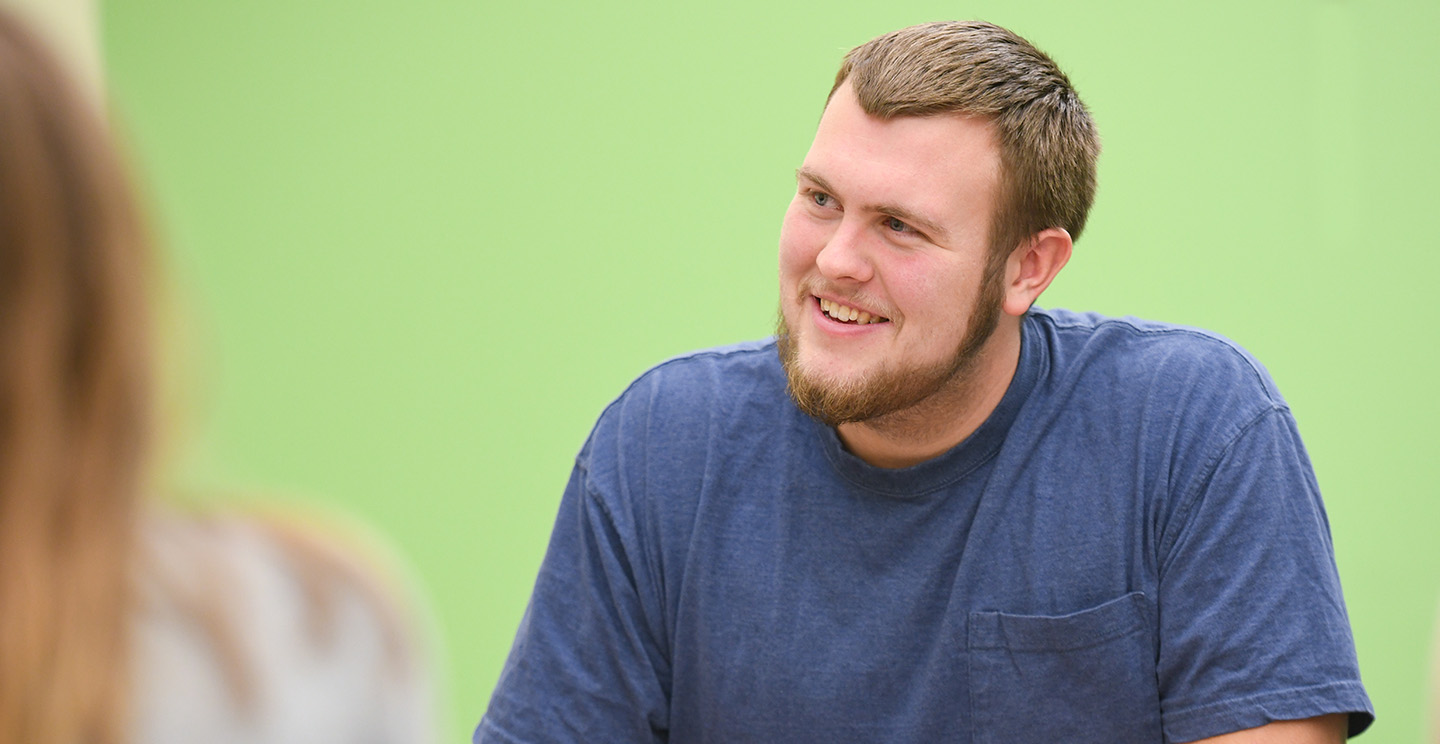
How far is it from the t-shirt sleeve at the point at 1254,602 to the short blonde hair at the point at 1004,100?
12.7 inches

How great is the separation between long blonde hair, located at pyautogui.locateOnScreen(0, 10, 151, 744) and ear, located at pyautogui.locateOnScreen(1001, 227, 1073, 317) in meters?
1.05

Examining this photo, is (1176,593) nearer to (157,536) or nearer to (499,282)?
(157,536)

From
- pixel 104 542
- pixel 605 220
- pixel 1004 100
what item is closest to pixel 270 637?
pixel 104 542

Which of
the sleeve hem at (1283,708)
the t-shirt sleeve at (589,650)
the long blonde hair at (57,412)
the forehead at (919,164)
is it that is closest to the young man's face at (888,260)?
the forehead at (919,164)

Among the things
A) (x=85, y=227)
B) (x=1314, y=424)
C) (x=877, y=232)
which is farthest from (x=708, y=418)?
(x=1314, y=424)

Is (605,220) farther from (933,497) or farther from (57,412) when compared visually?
(57,412)

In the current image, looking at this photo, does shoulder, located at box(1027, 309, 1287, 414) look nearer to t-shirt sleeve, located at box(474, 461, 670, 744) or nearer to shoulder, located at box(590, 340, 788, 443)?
shoulder, located at box(590, 340, 788, 443)

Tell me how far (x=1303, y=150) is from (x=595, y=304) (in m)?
1.16

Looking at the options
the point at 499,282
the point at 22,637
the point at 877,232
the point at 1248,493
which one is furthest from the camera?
the point at 499,282

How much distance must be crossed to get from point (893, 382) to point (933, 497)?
13 cm

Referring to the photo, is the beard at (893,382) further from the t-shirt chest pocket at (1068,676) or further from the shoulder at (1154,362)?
the t-shirt chest pocket at (1068,676)

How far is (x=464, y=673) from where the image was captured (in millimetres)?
2271

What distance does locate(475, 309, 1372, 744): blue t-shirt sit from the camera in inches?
48.7

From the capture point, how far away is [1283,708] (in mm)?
1160
